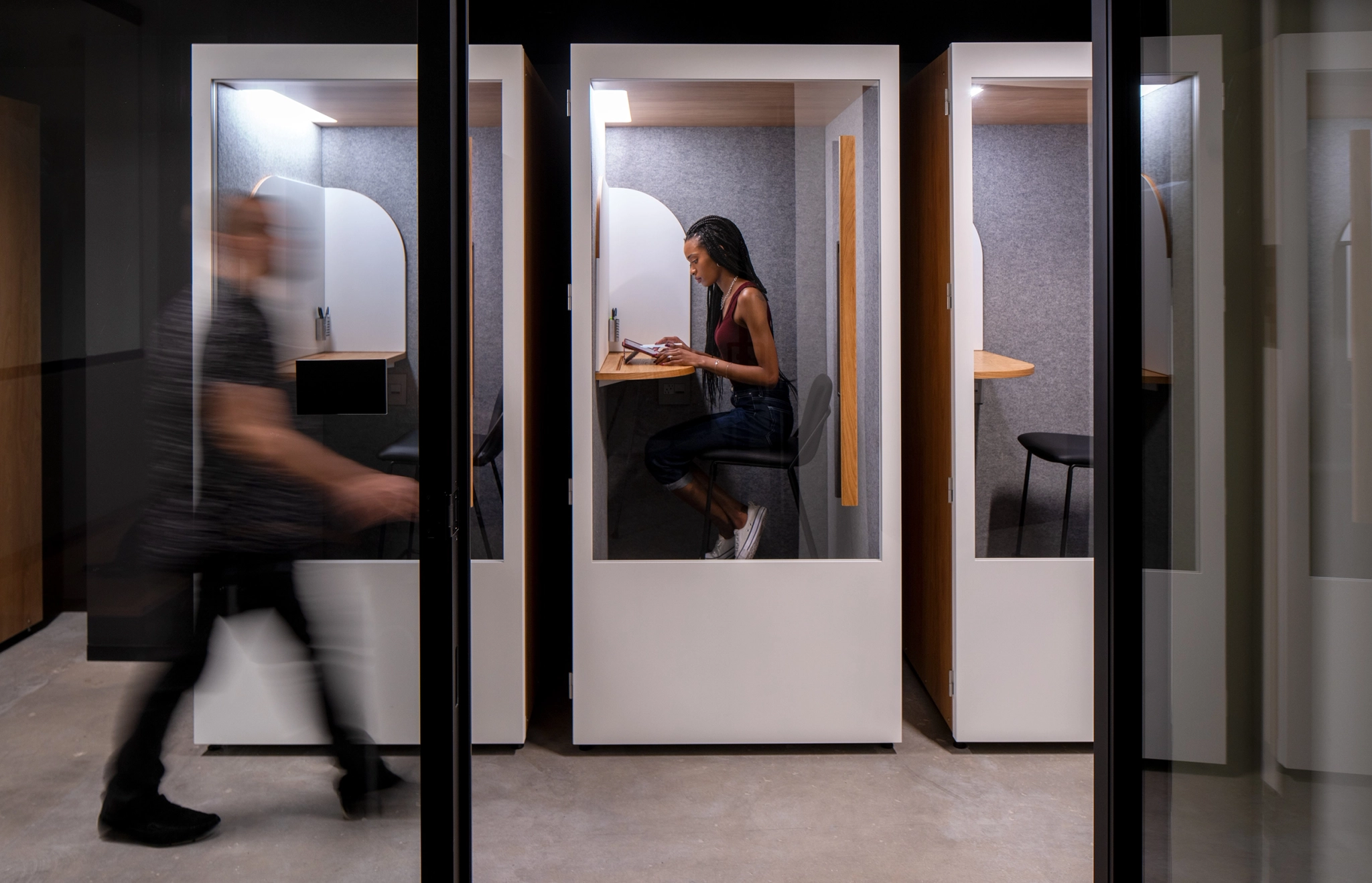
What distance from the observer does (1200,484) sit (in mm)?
1270

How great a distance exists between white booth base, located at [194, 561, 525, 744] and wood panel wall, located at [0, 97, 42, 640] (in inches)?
9.2

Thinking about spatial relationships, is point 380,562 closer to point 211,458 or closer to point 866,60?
point 211,458

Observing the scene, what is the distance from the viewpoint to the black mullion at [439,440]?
1431mm

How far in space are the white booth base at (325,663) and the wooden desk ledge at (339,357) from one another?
274 millimetres

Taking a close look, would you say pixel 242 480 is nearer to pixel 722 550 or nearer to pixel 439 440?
pixel 439 440

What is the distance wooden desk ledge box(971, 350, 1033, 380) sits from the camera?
9.00ft

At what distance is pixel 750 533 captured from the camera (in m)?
2.73

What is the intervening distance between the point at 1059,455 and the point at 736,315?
1.04 m

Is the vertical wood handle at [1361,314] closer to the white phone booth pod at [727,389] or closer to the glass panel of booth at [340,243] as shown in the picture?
the glass panel of booth at [340,243]

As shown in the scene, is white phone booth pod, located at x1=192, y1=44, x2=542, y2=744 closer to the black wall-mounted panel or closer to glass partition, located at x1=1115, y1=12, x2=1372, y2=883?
the black wall-mounted panel

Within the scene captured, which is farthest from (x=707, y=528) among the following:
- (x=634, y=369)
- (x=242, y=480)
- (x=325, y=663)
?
(x=242, y=480)

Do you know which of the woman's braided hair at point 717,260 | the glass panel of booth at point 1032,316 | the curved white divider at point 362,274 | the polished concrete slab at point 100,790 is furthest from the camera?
the glass panel of booth at point 1032,316

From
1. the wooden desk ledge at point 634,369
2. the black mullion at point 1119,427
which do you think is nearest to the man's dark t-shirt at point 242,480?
the black mullion at point 1119,427

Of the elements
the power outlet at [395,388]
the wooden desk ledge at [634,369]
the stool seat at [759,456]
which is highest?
the wooden desk ledge at [634,369]
